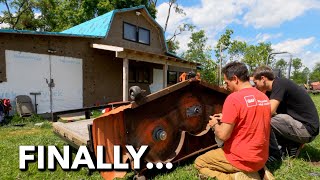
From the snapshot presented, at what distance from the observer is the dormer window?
52.6 ft

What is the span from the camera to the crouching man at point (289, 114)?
410cm

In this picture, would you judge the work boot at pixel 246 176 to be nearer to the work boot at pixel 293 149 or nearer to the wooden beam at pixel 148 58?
the work boot at pixel 293 149

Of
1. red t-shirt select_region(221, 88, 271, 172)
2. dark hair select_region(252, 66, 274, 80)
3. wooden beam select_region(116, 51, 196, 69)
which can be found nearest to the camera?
red t-shirt select_region(221, 88, 271, 172)

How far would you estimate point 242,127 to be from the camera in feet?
9.75

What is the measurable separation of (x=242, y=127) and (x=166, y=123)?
4.02ft

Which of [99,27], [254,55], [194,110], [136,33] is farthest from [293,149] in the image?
[254,55]

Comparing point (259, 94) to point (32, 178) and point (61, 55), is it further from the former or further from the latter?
point (61, 55)

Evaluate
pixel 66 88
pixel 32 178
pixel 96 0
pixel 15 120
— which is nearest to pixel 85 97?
pixel 66 88

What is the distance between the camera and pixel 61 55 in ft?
38.7

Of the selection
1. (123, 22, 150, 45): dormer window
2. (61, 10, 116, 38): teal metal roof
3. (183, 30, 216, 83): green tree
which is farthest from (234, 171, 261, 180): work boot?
(183, 30, 216, 83): green tree

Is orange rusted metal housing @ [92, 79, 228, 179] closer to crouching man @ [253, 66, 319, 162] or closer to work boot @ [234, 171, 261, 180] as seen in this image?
crouching man @ [253, 66, 319, 162]

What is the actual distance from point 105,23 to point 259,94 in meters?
12.9

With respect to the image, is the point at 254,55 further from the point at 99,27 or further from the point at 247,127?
the point at 247,127

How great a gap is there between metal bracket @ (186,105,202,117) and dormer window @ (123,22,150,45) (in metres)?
12.3
